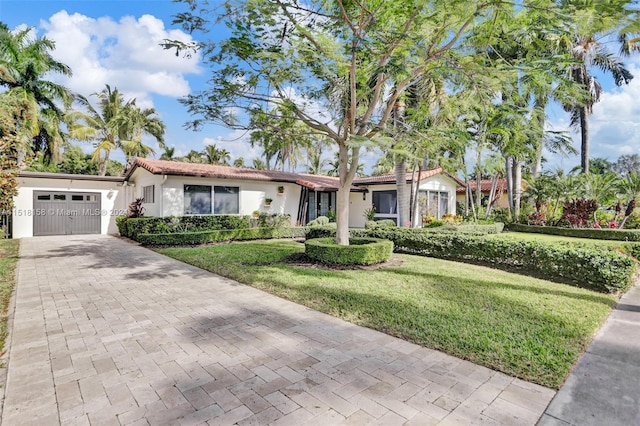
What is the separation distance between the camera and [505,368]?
344 cm

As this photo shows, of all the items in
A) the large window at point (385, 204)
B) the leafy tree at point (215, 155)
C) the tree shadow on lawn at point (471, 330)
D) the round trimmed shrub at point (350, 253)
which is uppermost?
the leafy tree at point (215, 155)

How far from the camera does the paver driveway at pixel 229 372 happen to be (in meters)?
2.69

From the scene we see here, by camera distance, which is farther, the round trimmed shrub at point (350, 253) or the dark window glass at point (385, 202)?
→ the dark window glass at point (385, 202)

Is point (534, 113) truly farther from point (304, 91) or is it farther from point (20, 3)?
point (20, 3)

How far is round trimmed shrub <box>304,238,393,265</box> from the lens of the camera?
337 inches

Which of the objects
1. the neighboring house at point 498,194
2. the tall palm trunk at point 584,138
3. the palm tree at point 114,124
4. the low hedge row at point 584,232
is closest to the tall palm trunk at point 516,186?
the low hedge row at point 584,232

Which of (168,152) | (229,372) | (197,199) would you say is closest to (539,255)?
(229,372)

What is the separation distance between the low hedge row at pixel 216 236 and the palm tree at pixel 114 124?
54.7 ft

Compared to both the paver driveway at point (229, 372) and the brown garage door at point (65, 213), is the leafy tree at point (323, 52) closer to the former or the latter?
the paver driveway at point (229, 372)

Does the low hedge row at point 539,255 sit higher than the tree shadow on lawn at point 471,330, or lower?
higher

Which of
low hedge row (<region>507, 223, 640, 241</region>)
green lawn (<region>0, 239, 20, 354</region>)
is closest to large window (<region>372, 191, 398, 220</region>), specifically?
low hedge row (<region>507, 223, 640, 241</region>)

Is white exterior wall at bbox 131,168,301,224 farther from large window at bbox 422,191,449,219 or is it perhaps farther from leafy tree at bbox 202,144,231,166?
leafy tree at bbox 202,144,231,166

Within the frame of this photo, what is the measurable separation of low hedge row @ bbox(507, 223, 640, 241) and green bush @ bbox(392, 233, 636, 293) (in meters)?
9.79

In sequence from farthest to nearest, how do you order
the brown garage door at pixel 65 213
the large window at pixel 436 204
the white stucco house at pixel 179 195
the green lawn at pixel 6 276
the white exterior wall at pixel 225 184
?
the large window at pixel 436 204
the brown garage door at pixel 65 213
the white stucco house at pixel 179 195
the white exterior wall at pixel 225 184
the green lawn at pixel 6 276
